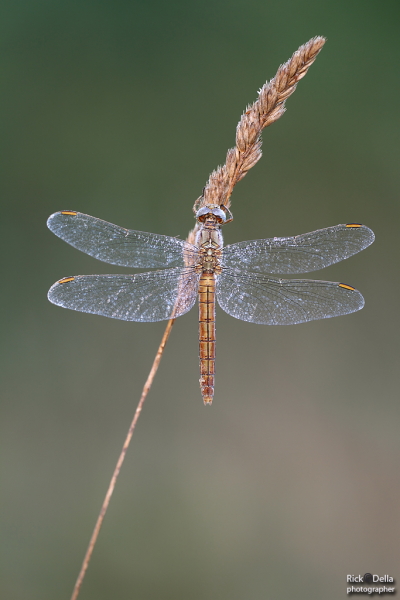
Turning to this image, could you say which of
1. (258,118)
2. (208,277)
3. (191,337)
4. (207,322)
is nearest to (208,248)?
(208,277)

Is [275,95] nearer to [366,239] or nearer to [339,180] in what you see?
[366,239]

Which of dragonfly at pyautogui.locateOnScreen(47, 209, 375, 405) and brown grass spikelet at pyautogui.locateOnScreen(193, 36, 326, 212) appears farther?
dragonfly at pyautogui.locateOnScreen(47, 209, 375, 405)

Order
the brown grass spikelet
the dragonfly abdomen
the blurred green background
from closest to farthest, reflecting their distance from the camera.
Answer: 1. the brown grass spikelet
2. the dragonfly abdomen
3. the blurred green background

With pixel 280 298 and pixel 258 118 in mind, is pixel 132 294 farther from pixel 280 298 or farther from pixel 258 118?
pixel 258 118

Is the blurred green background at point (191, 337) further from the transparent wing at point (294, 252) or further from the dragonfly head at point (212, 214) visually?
the dragonfly head at point (212, 214)

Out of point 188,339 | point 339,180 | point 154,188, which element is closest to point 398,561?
point 188,339

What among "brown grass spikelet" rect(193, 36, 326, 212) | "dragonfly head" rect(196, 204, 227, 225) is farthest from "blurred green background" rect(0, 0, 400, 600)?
"brown grass spikelet" rect(193, 36, 326, 212)

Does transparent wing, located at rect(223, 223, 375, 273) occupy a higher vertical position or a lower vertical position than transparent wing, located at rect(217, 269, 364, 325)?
higher

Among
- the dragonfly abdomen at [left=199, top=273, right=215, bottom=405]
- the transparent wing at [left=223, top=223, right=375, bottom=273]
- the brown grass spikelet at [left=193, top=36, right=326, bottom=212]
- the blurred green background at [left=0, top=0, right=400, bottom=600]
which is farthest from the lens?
the blurred green background at [left=0, top=0, right=400, bottom=600]

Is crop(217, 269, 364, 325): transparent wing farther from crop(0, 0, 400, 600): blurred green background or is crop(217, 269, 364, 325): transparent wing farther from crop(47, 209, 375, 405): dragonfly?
crop(0, 0, 400, 600): blurred green background
